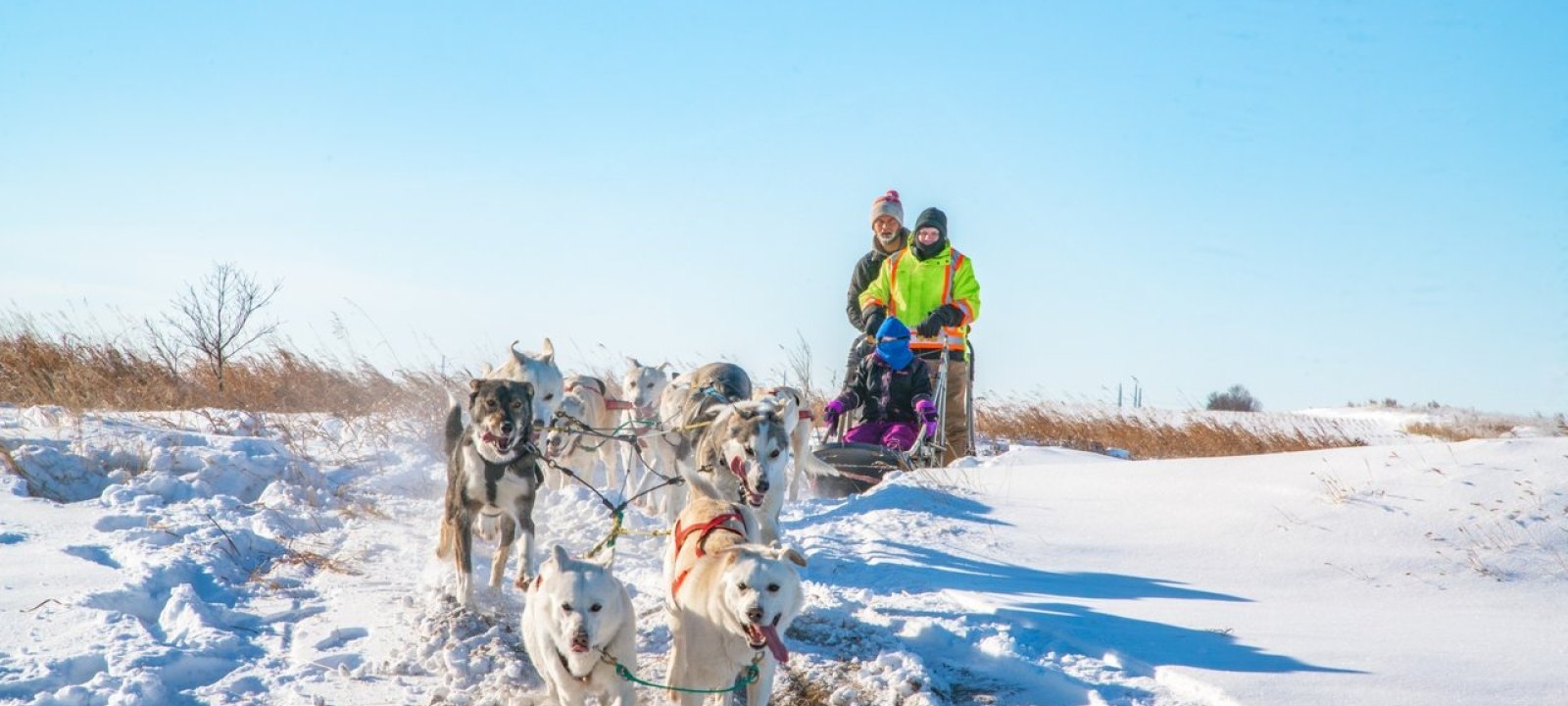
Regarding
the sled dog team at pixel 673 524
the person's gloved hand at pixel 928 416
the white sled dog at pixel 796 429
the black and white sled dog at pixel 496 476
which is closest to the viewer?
the sled dog team at pixel 673 524

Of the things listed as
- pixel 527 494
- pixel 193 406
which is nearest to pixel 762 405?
pixel 527 494

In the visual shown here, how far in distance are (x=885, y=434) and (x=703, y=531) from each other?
14.9 ft

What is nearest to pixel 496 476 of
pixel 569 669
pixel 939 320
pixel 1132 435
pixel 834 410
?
pixel 569 669

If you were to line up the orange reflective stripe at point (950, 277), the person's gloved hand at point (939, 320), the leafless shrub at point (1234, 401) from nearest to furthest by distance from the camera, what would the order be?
the person's gloved hand at point (939, 320)
the orange reflective stripe at point (950, 277)
the leafless shrub at point (1234, 401)

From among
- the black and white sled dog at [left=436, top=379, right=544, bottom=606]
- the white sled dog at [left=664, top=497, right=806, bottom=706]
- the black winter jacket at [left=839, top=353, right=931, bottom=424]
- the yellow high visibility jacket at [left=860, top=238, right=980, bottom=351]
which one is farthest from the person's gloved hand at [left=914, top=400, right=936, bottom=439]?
the white sled dog at [left=664, top=497, right=806, bottom=706]

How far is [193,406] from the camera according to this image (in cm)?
972

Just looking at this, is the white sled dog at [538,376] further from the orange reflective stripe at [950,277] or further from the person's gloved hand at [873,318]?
the orange reflective stripe at [950,277]

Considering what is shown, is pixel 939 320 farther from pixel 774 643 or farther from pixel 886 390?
pixel 774 643

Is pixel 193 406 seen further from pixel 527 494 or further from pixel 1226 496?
pixel 1226 496

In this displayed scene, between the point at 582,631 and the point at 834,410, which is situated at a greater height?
the point at 834,410

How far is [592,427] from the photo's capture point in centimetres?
781

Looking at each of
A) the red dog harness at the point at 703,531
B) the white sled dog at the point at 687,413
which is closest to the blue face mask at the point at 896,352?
the white sled dog at the point at 687,413

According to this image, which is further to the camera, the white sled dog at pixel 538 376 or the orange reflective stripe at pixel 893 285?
the orange reflective stripe at pixel 893 285

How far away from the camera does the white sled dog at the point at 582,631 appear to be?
3.22 metres
